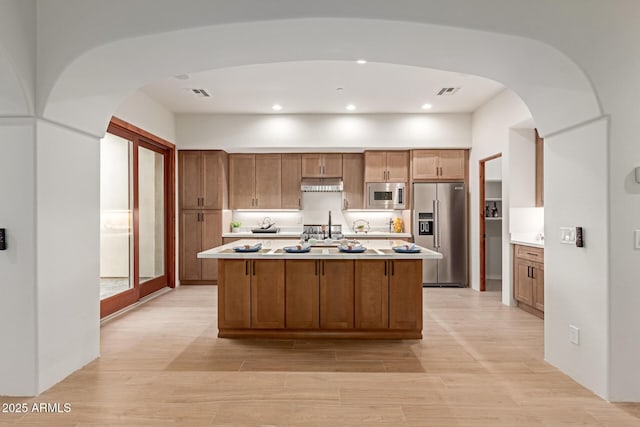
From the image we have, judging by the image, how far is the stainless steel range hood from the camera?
6.91 metres

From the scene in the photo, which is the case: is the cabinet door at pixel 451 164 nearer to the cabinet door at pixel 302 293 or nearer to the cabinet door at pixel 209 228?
the cabinet door at pixel 302 293

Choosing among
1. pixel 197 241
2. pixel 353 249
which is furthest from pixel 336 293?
pixel 197 241

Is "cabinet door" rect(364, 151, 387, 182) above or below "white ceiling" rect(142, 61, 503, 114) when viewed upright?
below

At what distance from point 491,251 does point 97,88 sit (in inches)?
263

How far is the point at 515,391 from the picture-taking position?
9.01ft

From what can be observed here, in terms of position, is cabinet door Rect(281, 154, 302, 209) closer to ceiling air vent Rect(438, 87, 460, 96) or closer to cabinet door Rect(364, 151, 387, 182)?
cabinet door Rect(364, 151, 387, 182)

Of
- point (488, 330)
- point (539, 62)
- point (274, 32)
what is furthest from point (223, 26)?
point (488, 330)

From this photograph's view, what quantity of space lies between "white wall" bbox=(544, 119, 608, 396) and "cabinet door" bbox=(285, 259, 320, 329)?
6.65 feet

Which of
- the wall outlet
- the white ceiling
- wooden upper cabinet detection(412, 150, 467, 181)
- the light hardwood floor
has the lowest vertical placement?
the light hardwood floor

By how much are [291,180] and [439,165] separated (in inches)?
101

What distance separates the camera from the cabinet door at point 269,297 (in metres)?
3.84

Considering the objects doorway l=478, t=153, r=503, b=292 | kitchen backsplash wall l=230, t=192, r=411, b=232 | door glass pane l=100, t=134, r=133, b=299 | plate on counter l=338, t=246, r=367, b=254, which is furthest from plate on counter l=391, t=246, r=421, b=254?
door glass pane l=100, t=134, r=133, b=299

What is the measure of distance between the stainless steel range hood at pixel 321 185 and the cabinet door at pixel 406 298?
330cm

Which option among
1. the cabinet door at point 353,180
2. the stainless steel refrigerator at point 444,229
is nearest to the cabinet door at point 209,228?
the cabinet door at point 353,180
